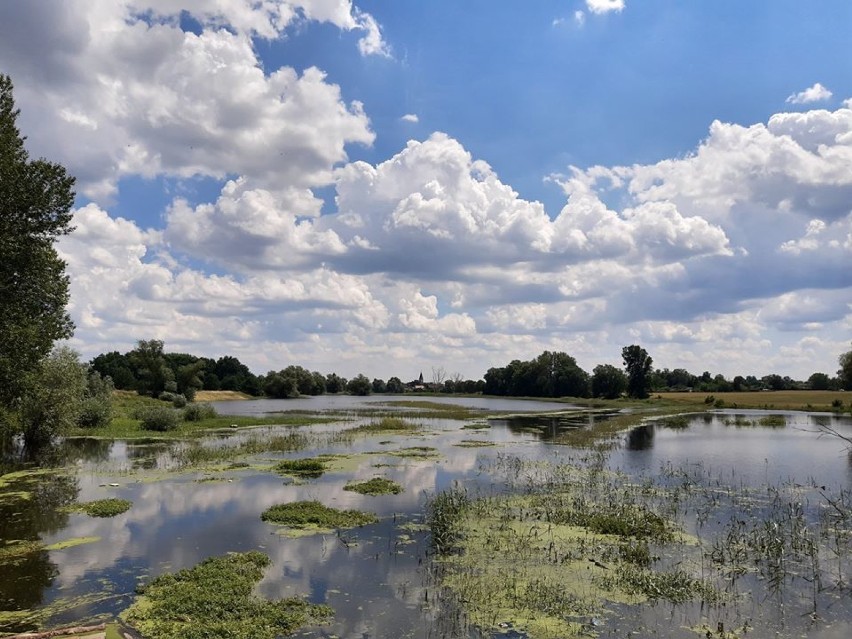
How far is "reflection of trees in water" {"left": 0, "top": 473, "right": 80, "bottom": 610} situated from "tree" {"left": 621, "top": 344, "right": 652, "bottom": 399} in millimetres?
132250

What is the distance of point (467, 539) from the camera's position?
1812cm

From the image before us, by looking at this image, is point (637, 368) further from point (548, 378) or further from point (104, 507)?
point (104, 507)

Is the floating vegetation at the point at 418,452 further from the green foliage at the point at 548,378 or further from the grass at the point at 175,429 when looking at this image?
the green foliage at the point at 548,378

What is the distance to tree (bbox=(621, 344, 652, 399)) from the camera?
5468 inches

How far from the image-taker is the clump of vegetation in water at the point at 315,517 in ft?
65.0

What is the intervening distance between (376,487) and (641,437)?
33162mm

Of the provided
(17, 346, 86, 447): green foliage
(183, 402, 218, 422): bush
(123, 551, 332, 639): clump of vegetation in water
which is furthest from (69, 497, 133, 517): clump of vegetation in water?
(183, 402, 218, 422): bush

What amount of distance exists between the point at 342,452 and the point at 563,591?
2777 cm

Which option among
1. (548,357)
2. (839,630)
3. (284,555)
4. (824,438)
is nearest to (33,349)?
(284,555)

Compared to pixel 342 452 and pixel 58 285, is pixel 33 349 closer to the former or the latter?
pixel 58 285

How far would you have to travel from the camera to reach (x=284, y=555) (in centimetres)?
1655

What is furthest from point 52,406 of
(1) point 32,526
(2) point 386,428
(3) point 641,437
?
(3) point 641,437

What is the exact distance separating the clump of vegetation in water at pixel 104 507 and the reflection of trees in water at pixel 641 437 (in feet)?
113

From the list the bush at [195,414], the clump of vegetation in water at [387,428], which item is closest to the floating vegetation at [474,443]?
the clump of vegetation in water at [387,428]
